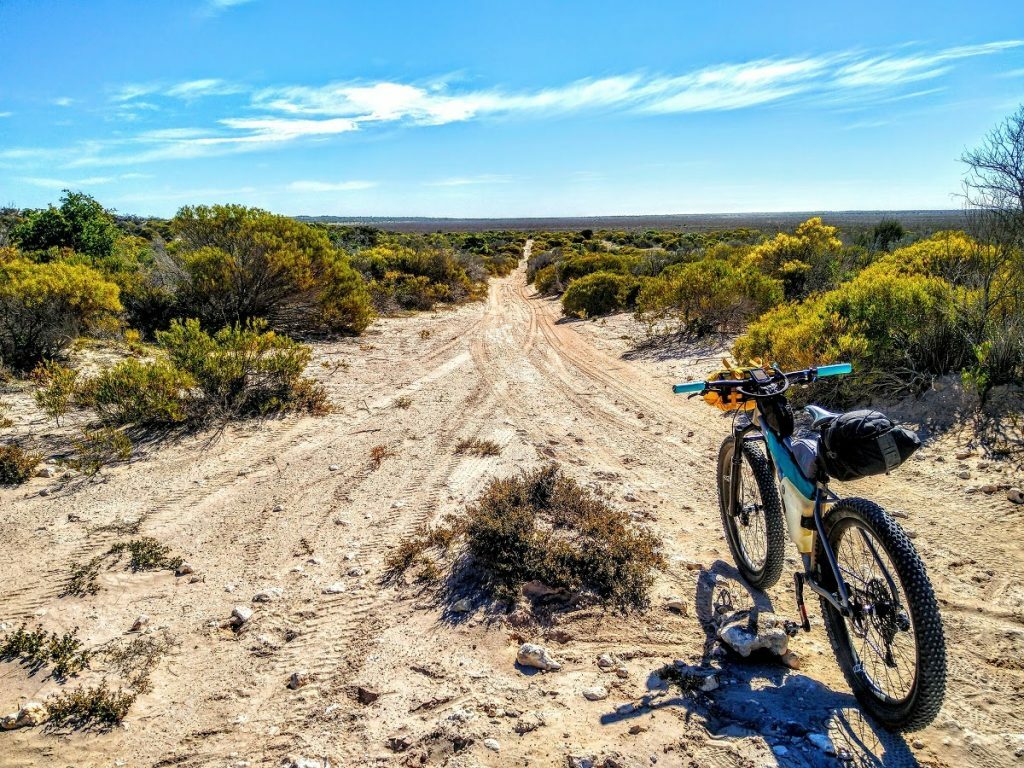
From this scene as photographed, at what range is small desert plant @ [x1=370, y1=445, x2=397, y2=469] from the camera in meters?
5.67

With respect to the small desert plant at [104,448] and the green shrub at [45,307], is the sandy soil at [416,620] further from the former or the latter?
the green shrub at [45,307]

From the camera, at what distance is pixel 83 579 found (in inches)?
143

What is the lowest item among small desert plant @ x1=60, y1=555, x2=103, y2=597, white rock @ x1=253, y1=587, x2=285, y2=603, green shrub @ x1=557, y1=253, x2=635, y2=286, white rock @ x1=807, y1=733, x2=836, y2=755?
white rock @ x1=807, y1=733, x2=836, y2=755

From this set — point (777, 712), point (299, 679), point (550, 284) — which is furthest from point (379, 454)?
point (550, 284)

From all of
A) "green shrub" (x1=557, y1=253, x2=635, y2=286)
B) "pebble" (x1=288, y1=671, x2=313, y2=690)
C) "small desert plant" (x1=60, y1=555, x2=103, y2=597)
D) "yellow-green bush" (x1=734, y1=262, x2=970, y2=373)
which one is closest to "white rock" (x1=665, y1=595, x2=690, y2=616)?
"pebble" (x1=288, y1=671, x2=313, y2=690)

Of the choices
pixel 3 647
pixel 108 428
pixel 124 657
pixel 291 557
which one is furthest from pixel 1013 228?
pixel 108 428

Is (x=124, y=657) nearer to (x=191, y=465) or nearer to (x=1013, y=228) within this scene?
(x=191, y=465)

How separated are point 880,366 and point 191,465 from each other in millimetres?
7695

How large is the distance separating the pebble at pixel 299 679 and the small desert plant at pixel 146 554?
5.13 feet

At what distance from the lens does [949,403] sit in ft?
18.6

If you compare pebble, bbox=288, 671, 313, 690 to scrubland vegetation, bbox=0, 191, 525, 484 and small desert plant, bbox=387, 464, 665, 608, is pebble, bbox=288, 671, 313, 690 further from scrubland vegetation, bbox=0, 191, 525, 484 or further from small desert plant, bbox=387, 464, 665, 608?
scrubland vegetation, bbox=0, 191, 525, 484

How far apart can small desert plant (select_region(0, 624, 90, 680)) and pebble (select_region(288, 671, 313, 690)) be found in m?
1.10

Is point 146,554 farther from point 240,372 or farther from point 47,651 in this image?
point 240,372

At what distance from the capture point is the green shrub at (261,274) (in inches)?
458
